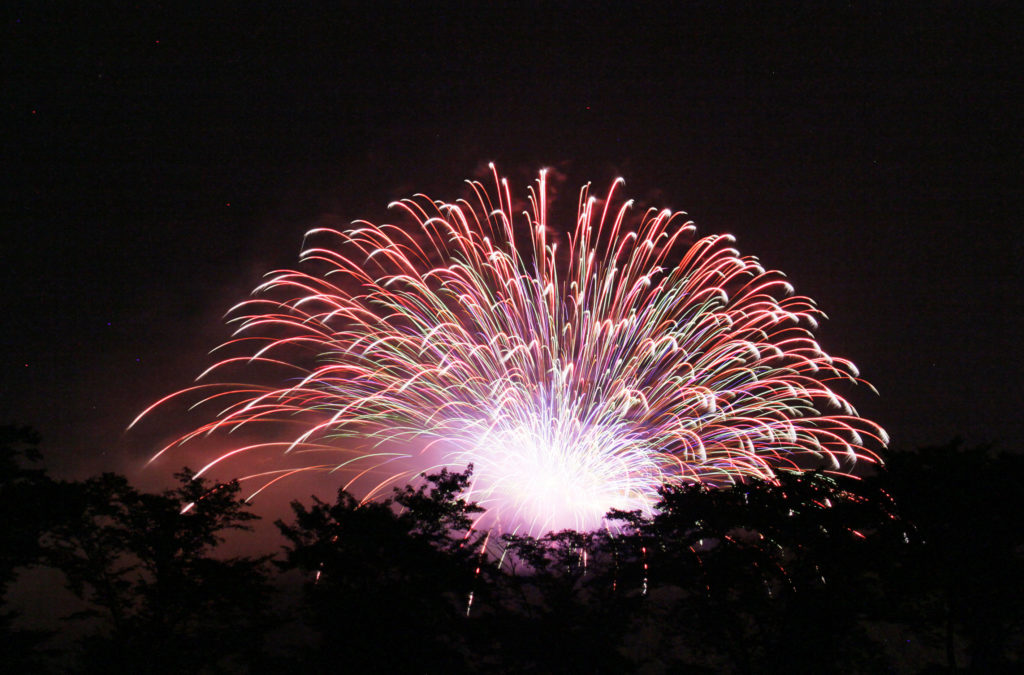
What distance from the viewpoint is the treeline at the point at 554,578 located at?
553 inches

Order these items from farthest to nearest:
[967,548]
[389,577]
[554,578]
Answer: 1. [554,578]
2. [389,577]
3. [967,548]

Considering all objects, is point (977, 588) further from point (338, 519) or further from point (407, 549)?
point (338, 519)

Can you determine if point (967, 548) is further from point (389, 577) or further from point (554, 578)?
point (389, 577)

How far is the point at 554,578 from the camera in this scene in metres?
20.0

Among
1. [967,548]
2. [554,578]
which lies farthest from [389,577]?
[967,548]

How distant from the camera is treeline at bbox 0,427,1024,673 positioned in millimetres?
14039

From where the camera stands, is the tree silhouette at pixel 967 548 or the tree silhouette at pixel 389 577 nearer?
the tree silhouette at pixel 967 548

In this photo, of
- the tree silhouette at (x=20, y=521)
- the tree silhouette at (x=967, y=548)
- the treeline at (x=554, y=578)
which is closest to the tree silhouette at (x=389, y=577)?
the treeline at (x=554, y=578)

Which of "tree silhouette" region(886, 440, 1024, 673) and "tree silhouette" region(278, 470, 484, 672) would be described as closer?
"tree silhouette" region(886, 440, 1024, 673)

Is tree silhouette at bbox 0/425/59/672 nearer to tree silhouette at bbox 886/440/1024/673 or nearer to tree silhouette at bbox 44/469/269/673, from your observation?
tree silhouette at bbox 44/469/269/673

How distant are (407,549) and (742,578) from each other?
9411 millimetres

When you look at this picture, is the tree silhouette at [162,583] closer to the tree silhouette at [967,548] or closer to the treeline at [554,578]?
the treeline at [554,578]

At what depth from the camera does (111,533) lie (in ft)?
57.3

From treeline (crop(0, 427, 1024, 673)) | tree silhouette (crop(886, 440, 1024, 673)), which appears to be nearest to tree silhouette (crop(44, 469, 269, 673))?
treeline (crop(0, 427, 1024, 673))
